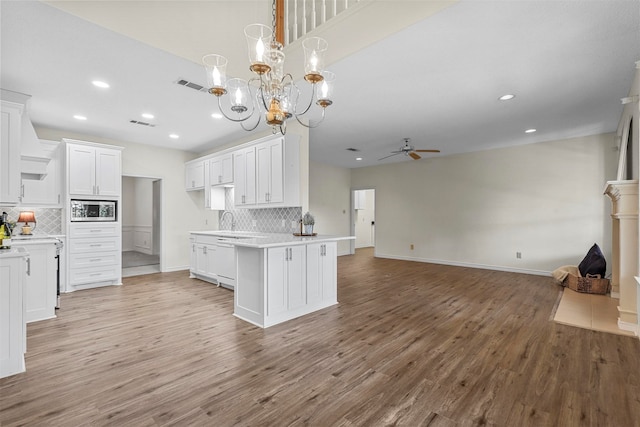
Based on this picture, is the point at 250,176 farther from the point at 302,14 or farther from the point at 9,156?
the point at 9,156

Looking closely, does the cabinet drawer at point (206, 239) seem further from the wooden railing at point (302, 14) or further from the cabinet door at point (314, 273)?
the wooden railing at point (302, 14)

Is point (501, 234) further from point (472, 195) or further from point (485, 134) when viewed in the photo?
point (485, 134)

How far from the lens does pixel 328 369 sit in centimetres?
235

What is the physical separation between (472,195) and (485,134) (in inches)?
73.0

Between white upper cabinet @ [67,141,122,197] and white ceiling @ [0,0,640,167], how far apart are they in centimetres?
46

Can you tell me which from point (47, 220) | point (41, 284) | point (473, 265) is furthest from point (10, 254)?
point (473, 265)

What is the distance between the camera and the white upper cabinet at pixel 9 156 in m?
2.62

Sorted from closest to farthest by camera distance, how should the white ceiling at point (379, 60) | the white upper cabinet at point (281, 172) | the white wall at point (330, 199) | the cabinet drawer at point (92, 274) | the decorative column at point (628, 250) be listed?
the white ceiling at point (379, 60) < the decorative column at point (628, 250) < the white upper cabinet at point (281, 172) < the cabinet drawer at point (92, 274) < the white wall at point (330, 199)

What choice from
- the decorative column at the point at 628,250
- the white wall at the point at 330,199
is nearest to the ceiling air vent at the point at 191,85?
the white wall at the point at 330,199

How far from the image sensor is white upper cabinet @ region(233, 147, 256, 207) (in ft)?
16.2

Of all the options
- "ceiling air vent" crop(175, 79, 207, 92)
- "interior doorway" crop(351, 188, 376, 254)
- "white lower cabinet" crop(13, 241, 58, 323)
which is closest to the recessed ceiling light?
"ceiling air vent" crop(175, 79, 207, 92)

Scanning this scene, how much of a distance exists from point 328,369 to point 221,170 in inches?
172

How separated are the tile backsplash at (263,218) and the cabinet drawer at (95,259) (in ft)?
6.72

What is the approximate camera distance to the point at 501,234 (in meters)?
6.48
